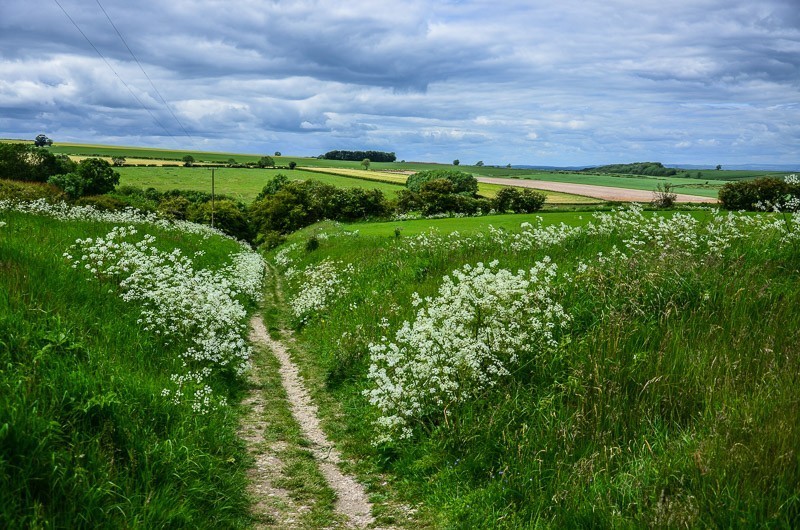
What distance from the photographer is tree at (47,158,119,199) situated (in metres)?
81.8

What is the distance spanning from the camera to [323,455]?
8609mm

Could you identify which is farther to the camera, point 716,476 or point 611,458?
point 611,458

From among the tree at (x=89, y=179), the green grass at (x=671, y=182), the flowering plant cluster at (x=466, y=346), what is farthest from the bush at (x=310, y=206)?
the flowering plant cluster at (x=466, y=346)

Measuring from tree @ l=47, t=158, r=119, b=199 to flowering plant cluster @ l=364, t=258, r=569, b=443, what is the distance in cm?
8833

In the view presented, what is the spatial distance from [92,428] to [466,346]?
213 inches

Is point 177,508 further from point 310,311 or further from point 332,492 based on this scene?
point 310,311

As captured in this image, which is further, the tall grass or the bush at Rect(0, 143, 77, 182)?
the bush at Rect(0, 143, 77, 182)

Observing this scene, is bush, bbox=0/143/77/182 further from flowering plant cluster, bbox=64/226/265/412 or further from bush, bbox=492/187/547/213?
flowering plant cluster, bbox=64/226/265/412

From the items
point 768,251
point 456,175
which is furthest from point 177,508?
point 456,175

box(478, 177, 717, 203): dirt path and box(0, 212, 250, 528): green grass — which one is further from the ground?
box(478, 177, 717, 203): dirt path

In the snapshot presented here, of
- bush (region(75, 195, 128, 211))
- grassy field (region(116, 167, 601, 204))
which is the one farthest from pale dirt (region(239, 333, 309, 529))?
grassy field (region(116, 167, 601, 204))

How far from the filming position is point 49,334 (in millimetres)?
7254

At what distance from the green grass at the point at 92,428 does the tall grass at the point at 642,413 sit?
2.78 m

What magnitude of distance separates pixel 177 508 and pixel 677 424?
601 centimetres
